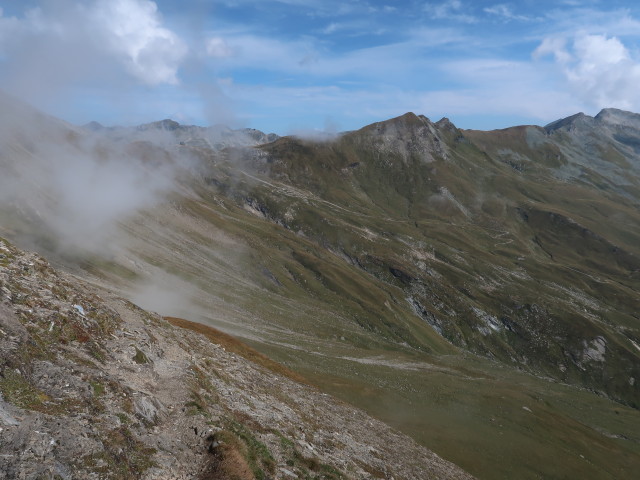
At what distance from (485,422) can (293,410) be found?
46951mm

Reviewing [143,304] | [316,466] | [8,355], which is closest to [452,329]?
[143,304]

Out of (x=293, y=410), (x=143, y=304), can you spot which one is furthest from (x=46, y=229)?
(x=293, y=410)

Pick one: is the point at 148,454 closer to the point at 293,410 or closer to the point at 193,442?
the point at 193,442

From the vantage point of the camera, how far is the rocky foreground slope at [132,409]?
1855 centimetres

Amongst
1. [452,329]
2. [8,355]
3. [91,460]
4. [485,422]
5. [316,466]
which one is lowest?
[452,329]

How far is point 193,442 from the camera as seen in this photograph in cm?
2325

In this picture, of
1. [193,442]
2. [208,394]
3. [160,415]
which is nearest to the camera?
[193,442]

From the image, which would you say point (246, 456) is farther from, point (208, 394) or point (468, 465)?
point (468, 465)

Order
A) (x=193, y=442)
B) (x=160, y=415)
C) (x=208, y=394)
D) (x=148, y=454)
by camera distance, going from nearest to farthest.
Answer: (x=148, y=454)
(x=193, y=442)
(x=160, y=415)
(x=208, y=394)

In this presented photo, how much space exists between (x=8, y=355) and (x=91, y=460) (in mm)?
7788

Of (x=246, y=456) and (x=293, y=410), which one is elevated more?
(x=246, y=456)

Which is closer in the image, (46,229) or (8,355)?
(8,355)

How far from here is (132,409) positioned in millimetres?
23297

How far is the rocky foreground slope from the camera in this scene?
60.8ft
